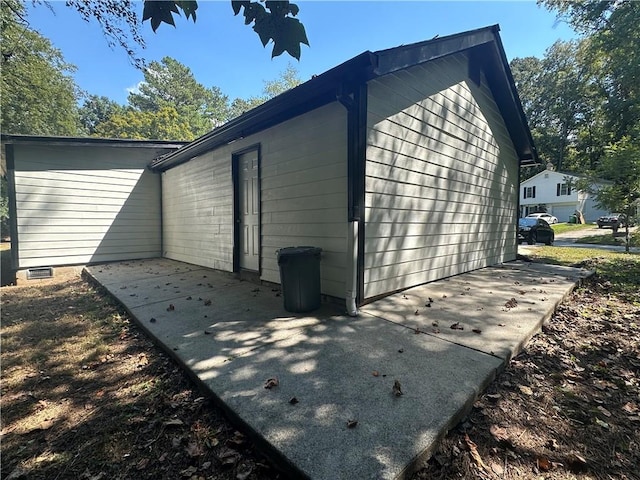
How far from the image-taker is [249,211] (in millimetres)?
6094

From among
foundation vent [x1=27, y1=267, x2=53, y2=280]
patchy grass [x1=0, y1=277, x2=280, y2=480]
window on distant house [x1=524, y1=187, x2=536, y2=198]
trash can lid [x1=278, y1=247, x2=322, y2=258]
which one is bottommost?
patchy grass [x1=0, y1=277, x2=280, y2=480]

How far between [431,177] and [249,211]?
359 centimetres

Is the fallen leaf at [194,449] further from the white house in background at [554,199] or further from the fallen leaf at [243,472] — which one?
the white house in background at [554,199]

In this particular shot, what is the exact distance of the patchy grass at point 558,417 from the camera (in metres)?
1.62

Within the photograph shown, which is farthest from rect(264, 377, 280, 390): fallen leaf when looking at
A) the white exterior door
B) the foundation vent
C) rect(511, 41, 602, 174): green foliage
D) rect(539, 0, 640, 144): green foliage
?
rect(511, 41, 602, 174): green foliage

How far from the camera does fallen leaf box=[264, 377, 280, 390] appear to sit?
222 centimetres

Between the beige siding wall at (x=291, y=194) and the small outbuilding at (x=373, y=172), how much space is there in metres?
0.02

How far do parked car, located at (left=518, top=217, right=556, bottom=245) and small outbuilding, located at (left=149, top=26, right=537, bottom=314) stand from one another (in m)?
9.30

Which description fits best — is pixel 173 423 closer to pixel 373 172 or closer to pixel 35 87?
pixel 373 172

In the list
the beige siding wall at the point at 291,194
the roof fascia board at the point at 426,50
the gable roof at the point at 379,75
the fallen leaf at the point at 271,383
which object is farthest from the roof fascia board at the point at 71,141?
the fallen leaf at the point at 271,383

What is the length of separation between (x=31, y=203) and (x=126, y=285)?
15.2 ft

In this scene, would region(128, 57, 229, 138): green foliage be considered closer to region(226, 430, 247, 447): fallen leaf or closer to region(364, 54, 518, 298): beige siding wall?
region(364, 54, 518, 298): beige siding wall

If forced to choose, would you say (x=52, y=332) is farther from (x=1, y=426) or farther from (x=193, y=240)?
(x=193, y=240)

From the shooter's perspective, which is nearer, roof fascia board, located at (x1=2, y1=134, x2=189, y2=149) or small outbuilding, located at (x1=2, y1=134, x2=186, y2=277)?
roof fascia board, located at (x1=2, y1=134, x2=189, y2=149)
